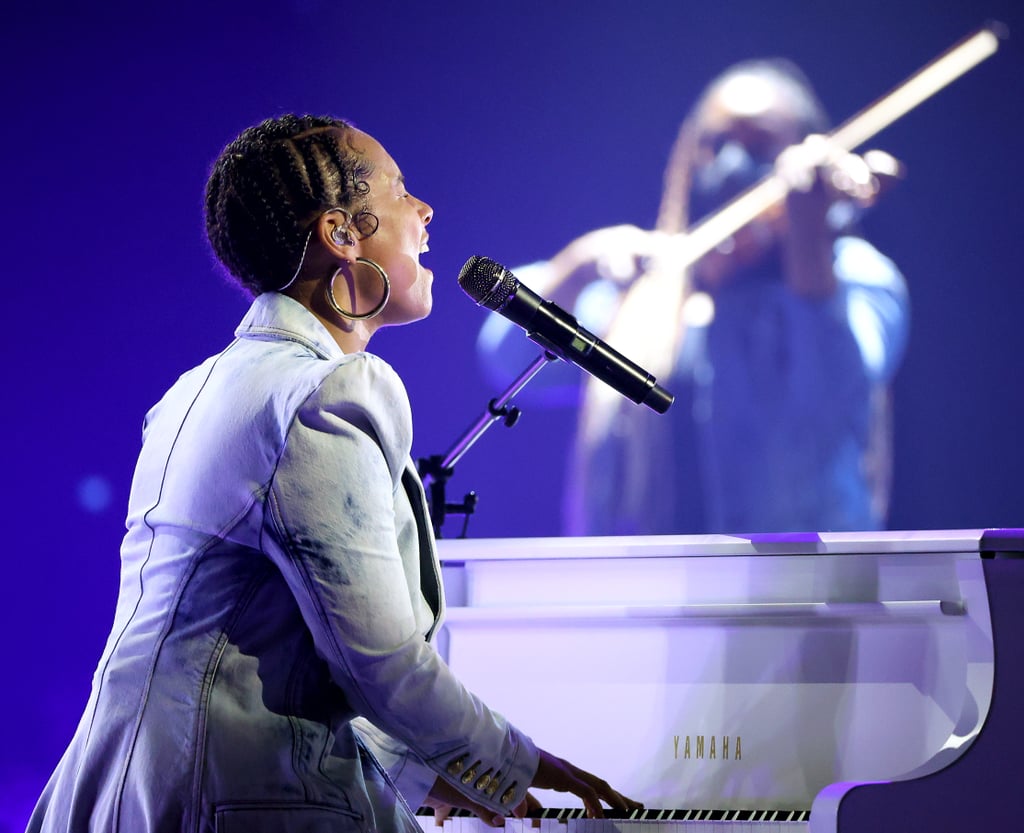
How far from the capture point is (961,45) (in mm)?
3705

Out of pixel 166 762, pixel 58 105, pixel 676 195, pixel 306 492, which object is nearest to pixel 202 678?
pixel 166 762

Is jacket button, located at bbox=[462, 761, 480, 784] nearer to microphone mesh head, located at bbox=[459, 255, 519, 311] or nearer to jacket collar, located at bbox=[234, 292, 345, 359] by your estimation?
jacket collar, located at bbox=[234, 292, 345, 359]

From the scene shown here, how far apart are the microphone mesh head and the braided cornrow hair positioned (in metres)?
0.34

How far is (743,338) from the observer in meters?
3.81

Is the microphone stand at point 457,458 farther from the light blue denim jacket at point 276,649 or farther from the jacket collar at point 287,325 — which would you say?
the light blue denim jacket at point 276,649

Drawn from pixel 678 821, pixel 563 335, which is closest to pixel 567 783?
pixel 678 821

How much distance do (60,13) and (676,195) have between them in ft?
8.46

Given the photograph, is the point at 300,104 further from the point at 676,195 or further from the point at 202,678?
the point at 202,678

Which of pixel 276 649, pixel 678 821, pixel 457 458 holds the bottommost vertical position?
pixel 678 821

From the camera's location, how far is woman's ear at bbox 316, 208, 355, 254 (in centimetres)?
126

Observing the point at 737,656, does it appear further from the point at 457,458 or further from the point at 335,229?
the point at 335,229

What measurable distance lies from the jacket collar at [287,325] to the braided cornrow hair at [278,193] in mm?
47

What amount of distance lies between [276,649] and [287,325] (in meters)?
0.37

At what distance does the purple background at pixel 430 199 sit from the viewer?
3.62m
